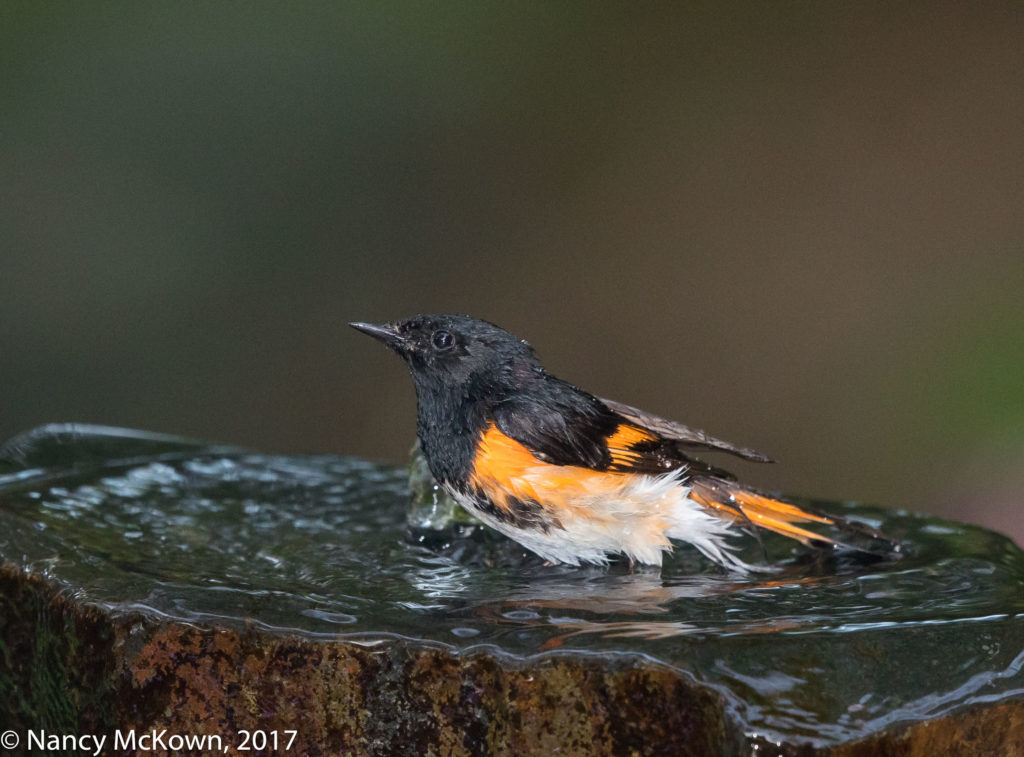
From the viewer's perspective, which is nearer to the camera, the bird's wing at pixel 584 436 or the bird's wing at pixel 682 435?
the bird's wing at pixel 584 436

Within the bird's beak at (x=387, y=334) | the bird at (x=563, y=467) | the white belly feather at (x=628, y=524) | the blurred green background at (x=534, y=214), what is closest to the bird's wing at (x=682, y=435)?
the bird at (x=563, y=467)

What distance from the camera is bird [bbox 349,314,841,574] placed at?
2.59 metres

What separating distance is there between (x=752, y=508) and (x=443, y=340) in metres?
0.81

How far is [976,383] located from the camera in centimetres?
661

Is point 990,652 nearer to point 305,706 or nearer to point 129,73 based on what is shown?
point 305,706

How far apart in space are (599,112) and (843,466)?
3027 millimetres

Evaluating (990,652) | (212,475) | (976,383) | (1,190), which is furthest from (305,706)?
(1,190)

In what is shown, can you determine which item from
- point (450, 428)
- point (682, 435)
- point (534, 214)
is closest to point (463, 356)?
point (450, 428)

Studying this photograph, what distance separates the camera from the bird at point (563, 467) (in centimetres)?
259

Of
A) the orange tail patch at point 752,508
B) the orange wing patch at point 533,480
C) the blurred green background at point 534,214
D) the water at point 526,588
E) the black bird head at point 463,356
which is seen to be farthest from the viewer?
the blurred green background at point 534,214

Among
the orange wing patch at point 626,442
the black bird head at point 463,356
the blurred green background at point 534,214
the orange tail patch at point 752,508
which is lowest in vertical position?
the orange tail patch at point 752,508

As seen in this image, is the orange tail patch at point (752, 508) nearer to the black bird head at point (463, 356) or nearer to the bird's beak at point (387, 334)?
the black bird head at point (463, 356)

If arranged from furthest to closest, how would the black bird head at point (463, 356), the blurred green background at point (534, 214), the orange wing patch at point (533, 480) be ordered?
the blurred green background at point (534, 214) → the black bird head at point (463, 356) → the orange wing patch at point (533, 480)

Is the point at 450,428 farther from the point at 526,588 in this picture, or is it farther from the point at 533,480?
the point at 526,588
